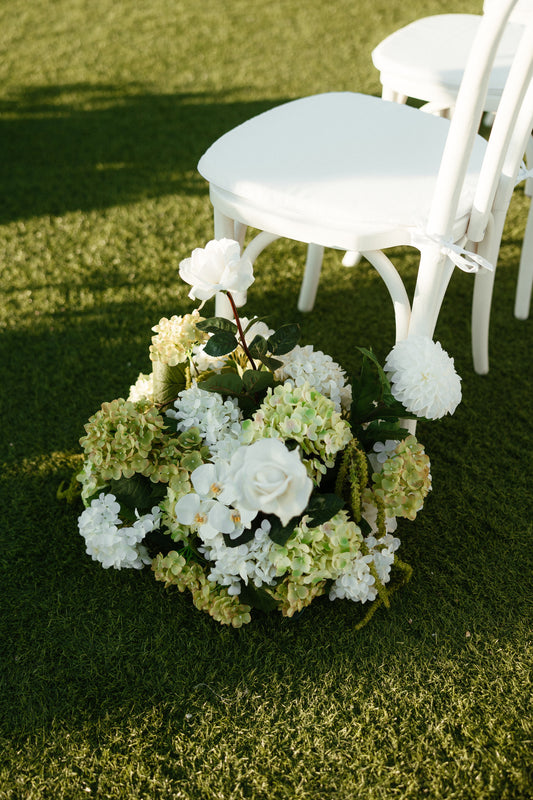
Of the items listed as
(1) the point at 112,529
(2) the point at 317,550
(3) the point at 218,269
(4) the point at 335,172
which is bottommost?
(1) the point at 112,529

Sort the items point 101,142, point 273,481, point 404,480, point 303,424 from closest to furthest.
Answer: point 273,481, point 303,424, point 404,480, point 101,142

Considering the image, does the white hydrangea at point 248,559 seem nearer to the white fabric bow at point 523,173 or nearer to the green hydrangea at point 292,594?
the green hydrangea at point 292,594

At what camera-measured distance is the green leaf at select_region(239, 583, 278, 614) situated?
1271mm

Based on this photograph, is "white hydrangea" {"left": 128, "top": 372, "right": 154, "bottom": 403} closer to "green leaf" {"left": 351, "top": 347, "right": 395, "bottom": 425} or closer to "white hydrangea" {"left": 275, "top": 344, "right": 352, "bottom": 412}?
"white hydrangea" {"left": 275, "top": 344, "right": 352, "bottom": 412}

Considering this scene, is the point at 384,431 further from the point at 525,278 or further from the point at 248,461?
the point at 525,278

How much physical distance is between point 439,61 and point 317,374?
932 mm

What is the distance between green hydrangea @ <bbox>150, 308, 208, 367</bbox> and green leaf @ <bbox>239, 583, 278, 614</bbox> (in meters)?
0.45

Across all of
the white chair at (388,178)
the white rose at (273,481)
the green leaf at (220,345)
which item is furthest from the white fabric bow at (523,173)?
the white rose at (273,481)

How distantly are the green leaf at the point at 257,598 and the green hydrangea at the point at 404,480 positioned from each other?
0.27 meters

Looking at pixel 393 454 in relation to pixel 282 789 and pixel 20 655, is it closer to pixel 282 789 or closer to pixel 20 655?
pixel 282 789

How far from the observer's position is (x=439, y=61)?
1.70 m

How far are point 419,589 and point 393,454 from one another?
30 centimetres

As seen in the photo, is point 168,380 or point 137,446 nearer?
point 137,446

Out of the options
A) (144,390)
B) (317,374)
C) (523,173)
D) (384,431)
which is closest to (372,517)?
(384,431)
